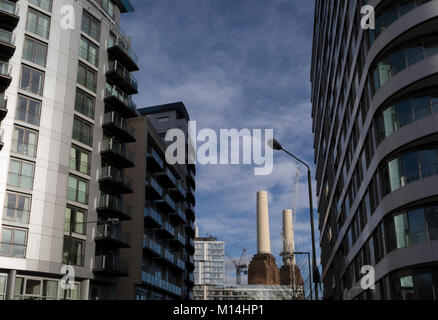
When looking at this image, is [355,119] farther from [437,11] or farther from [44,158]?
[44,158]

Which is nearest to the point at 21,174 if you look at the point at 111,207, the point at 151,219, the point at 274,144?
the point at 111,207

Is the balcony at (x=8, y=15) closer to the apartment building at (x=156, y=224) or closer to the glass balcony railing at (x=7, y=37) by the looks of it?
the glass balcony railing at (x=7, y=37)

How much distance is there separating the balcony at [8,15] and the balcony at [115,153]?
1420 centimetres

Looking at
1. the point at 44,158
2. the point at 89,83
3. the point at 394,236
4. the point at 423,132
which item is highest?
the point at 89,83

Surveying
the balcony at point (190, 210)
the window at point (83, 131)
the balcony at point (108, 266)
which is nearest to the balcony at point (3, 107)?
the window at point (83, 131)

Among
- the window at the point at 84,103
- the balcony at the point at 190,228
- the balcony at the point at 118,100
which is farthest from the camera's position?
the balcony at the point at 190,228

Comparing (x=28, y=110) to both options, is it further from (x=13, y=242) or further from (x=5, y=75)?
(x=13, y=242)

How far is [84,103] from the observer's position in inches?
1919

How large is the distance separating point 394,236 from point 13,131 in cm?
3125

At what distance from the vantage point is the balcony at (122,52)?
5312 cm

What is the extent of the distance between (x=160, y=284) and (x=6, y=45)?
122ft
